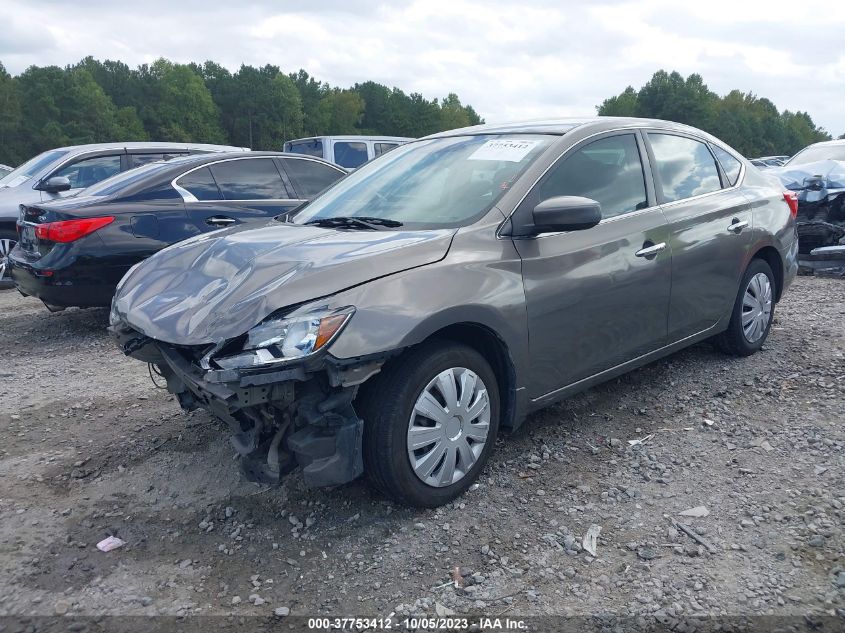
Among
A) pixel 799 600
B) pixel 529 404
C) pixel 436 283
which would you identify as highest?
pixel 436 283

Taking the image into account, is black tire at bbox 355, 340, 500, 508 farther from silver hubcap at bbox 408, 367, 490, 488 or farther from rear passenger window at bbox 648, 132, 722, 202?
rear passenger window at bbox 648, 132, 722, 202

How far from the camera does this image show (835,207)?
928cm

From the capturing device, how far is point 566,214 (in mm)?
3373

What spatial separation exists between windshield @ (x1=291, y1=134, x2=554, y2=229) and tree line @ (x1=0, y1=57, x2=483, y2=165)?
194 ft

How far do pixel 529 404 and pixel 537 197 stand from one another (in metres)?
1.03

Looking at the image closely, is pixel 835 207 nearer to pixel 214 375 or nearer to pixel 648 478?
pixel 648 478

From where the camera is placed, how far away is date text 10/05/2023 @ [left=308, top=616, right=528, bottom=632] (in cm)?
255

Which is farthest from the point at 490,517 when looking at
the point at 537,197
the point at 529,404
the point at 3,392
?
the point at 3,392

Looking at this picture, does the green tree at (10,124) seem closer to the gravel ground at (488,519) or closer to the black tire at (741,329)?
the gravel ground at (488,519)

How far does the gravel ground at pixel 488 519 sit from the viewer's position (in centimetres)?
271

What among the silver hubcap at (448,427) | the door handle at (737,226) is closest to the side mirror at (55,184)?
the silver hubcap at (448,427)

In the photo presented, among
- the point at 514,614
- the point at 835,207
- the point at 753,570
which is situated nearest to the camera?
the point at 514,614

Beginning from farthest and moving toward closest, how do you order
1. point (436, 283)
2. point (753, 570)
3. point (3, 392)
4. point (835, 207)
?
point (835, 207), point (3, 392), point (436, 283), point (753, 570)

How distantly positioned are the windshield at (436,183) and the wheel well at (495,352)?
52 cm
